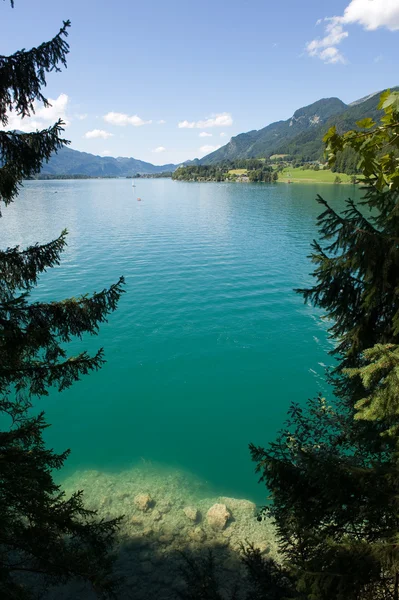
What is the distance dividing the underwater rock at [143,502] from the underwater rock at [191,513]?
1.46m

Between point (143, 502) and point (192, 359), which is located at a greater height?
point (192, 359)

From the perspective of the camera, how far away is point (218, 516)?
13.1 metres

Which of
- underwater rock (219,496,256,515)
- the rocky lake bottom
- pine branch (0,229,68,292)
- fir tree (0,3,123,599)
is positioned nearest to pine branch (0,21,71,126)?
fir tree (0,3,123,599)

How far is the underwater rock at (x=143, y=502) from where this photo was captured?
45.3 feet

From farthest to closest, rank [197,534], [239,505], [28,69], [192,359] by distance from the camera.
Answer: [192,359] < [239,505] < [197,534] < [28,69]

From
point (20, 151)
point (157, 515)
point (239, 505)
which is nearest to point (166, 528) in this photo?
point (157, 515)

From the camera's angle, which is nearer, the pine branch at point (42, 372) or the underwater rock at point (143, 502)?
the pine branch at point (42, 372)

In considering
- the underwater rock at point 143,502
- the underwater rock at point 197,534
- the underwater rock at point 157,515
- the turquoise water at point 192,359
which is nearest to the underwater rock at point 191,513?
the underwater rock at point 197,534

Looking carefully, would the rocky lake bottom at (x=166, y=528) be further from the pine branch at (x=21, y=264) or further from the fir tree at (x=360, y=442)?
the pine branch at (x=21, y=264)

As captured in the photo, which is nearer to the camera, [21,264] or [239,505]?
[21,264]

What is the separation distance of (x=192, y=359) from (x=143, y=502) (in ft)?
36.5

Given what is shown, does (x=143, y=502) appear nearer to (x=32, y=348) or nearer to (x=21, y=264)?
(x=32, y=348)

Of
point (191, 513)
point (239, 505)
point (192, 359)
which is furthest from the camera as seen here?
point (192, 359)

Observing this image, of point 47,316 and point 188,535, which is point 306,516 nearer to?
point 47,316
